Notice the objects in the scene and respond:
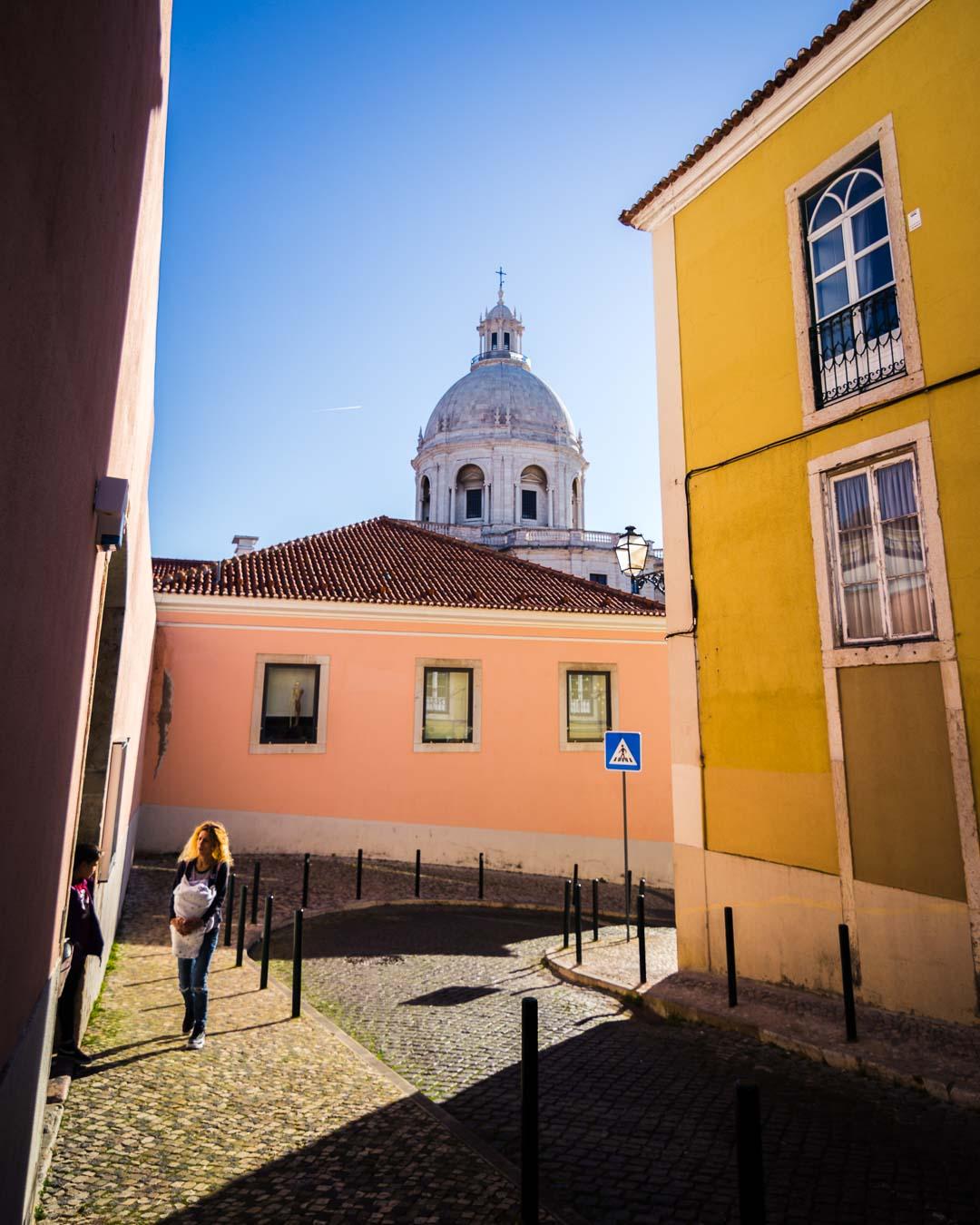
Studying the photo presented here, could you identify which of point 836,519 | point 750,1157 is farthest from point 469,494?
point 750,1157

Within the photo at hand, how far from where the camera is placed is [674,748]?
9375 mm

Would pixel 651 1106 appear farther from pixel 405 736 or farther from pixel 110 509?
pixel 405 736

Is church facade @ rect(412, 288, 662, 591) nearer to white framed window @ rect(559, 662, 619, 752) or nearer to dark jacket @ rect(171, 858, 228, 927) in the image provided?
white framed window @ rect(559, 662, 619, 752)

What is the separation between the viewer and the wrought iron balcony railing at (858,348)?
24.4ft

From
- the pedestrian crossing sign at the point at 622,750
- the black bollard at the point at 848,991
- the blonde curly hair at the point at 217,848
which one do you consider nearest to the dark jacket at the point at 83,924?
the blonde curly hair at the point at 217,848

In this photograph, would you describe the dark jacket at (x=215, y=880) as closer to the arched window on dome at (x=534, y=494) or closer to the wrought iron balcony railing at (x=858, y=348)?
the wrought iron balcony railing at (x=858, y=348)

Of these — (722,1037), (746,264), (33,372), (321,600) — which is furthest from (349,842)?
(33,372)

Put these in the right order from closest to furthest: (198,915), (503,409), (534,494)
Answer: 1. (198,915)
2. (534,494)
3. (503,409)

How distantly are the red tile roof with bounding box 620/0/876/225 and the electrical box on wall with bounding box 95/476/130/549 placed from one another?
812 cm

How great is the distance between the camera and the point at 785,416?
327 inches

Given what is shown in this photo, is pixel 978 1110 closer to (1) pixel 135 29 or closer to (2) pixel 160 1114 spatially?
(2) pixel 160 1114

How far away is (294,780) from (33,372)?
13872mm

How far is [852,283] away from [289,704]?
39.6 ft

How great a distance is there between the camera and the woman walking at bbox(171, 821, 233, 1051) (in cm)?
588
